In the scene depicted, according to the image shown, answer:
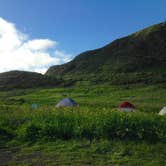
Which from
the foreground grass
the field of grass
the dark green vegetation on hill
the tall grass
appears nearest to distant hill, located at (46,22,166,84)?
the dark green vegetation on hill

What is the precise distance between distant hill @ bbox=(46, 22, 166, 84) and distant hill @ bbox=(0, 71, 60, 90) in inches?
350

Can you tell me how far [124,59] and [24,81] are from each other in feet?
128

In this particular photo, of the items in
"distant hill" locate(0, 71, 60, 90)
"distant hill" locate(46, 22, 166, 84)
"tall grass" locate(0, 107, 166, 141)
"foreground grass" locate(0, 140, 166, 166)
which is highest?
"distant hill" locate(46, 22, 166, 84)

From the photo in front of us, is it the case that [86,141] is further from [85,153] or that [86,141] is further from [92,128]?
[85,153]

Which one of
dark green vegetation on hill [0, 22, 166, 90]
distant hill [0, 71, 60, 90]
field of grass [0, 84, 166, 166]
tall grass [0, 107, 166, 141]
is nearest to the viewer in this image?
field of grass [0, 84, 166, 166]

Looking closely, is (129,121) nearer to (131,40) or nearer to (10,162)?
(10,162)

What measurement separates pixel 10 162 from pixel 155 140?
4182 millimetres

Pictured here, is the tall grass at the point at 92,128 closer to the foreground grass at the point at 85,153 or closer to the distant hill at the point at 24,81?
the foreground grass at the point at 85,153

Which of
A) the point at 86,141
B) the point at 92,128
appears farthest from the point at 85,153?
the point at 92,128

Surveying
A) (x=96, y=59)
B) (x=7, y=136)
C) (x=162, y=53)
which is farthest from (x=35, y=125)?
(x=96, y=59)

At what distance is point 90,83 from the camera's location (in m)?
95.9

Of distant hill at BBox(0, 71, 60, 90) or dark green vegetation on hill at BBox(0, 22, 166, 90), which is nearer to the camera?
dark green vegetation on hill at BBox(0, 22, 166, 90)

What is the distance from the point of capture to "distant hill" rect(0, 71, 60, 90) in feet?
345

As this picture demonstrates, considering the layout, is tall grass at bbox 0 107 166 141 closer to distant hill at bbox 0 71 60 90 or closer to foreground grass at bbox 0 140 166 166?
foreground grass at bbox 0 140 166 166
